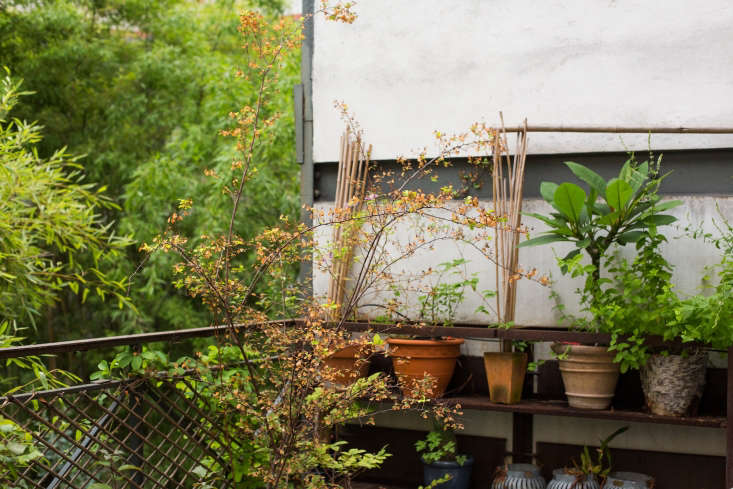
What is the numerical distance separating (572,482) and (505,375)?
585mm

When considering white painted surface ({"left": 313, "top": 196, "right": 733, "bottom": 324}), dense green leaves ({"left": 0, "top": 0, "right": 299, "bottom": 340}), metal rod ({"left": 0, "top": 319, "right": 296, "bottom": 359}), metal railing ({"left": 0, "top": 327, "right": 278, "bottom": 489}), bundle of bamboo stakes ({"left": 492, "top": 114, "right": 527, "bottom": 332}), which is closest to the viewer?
metal rod ({"left": 0, "top": 319, "right": 296, "bottom": 359})

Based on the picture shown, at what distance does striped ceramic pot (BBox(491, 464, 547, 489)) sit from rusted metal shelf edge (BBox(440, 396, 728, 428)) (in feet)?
1.10

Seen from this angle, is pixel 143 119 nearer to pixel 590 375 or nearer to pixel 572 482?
pixel 590 375

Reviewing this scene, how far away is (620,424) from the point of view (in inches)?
153

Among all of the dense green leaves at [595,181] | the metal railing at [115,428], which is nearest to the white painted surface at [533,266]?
the dense green leaves at [595,181]

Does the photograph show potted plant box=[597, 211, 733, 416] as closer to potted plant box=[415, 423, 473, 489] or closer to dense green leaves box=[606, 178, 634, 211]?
dense green leaves box=[606, 178, 634, 211]

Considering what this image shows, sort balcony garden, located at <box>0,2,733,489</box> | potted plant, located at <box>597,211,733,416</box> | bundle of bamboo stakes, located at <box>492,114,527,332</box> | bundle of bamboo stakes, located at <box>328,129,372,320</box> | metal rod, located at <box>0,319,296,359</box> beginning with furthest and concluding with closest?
bundle of bamboo stakes, located at <box>328,129,372,320</box>, bundle of bamboo stakes, located at <box>492,114,527,332</box>, potted plant, located at <box>597,211,733,416</box>, balcony garden, located at <box>0,2,733,489</box>, metal rod, located at <box>0,319,296,359</box>

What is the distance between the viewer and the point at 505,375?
3.81 metres

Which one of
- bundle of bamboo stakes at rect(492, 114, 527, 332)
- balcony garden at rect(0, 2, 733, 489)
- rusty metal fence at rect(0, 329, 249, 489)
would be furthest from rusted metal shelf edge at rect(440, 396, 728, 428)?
rusty metal fence at rect(0, 329, 249, 489)

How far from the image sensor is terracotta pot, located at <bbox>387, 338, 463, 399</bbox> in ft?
12.9

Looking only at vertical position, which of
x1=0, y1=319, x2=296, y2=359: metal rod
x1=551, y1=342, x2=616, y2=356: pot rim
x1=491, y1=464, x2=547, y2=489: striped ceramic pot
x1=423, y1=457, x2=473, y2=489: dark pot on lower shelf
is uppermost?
x1=0, y1=319, x2=296, y2=359: metal rod

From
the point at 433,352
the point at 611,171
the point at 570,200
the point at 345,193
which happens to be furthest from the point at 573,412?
the point at 345,193

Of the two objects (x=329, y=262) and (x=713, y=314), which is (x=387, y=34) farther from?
(x=713, y=314)

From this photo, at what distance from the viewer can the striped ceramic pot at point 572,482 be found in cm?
365
